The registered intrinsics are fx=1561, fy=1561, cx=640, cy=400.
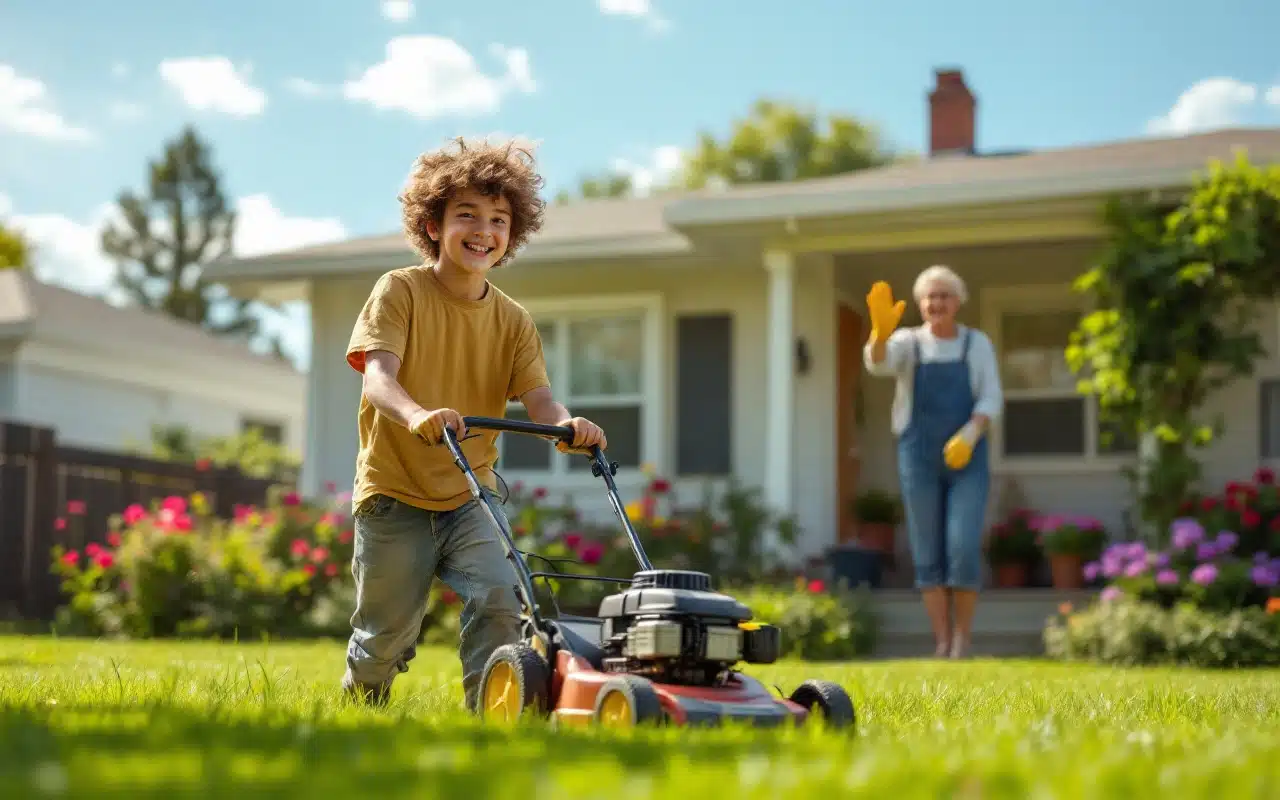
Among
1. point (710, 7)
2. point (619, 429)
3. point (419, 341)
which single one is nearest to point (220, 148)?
point (710, 7)

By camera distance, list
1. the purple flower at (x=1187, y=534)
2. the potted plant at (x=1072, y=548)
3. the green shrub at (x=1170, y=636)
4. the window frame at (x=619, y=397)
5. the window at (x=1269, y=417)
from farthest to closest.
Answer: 1. the window frame at (x=619, y=397)
2. the window at (x=1269, y=417)
3. the potted plant at (x=1072, y=548)
4. the purple flower at (x=1187, y=534)
5. the green shrub at (x=1170, y=636)

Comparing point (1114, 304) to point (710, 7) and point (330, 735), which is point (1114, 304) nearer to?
point (330, 735)

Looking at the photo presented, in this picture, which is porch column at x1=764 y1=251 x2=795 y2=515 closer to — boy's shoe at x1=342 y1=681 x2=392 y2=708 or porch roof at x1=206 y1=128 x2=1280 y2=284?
porch roof at x1=206 y1=128 x2=1280 y2=284

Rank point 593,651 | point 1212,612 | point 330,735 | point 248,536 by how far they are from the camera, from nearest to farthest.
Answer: point 330,735, point 593,651, point 1212,612, point 248,536

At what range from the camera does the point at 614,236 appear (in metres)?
12.4

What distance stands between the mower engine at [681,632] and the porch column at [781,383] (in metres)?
7.51

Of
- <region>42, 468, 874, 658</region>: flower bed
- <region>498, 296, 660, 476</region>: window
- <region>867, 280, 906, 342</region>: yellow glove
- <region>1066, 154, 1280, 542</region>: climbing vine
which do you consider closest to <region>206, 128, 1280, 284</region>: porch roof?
<region>1066, 154, 1280, 542</region>: climbing vine

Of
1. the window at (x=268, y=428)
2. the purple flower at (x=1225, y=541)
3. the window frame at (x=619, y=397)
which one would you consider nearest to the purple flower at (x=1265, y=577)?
the purple flower at (x=1225, y=541)

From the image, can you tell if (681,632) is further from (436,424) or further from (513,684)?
(436,424)

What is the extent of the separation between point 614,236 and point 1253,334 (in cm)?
487

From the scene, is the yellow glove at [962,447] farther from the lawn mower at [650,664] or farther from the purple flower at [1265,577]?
the lawn mower at [650,664]

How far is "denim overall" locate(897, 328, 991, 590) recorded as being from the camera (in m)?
8.06

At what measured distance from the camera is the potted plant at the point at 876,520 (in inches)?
502

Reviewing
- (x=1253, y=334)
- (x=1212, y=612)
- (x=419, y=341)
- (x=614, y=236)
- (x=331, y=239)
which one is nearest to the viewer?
(x=419, y=341)
